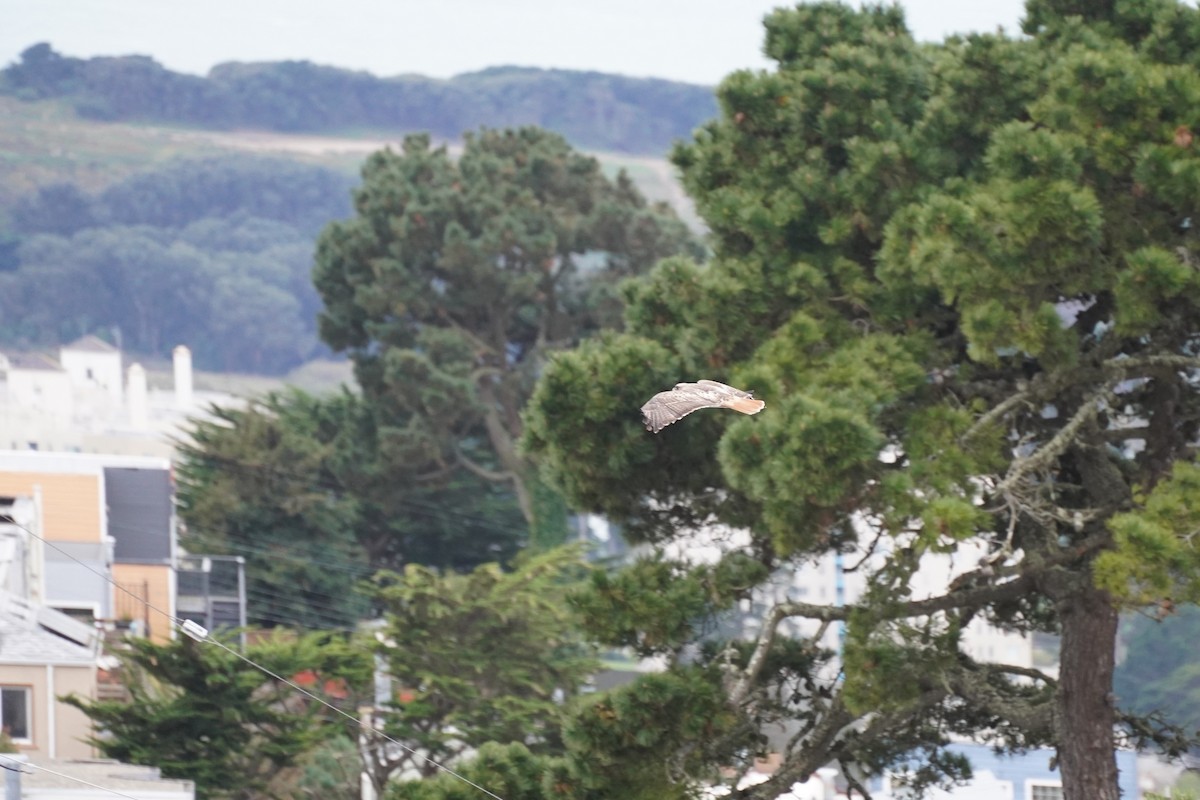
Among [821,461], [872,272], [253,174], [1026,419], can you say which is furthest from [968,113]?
[253,174]

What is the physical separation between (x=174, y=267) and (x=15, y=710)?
4893 inches

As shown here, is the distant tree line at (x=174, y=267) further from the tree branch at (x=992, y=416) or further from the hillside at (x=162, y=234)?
the tree branch at (x=992, y=416)

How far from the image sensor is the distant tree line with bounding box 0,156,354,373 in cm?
14725

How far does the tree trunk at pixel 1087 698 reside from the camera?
1596 centimetres

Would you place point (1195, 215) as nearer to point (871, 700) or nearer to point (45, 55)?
point (871, 700)

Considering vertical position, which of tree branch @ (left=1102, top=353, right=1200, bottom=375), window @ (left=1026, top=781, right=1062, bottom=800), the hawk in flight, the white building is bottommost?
the white building

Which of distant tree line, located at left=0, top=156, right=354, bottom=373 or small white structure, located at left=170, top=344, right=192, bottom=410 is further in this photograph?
distant tree line, located at left=0, top=156, right=354, bottom=373

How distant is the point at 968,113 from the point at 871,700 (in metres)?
4.93

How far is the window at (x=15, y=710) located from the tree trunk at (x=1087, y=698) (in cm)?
1842

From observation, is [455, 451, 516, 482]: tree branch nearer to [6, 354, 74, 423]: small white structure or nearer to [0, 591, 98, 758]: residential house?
[0, 591, 98, 758]: residential house

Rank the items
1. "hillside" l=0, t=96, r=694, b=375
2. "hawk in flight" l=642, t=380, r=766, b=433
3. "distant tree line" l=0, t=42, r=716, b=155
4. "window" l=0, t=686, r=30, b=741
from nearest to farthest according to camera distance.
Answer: "hawk in flight" l=642, t=380, r=766, b=433
"window" l=0, t=686, r=30, b=741
"hillside" l=0, t=96, r=694, b=375
"distant tree line" l=0, t=42, r=716, b=155

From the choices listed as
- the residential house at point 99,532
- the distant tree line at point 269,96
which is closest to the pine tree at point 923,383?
the residential house at point 99,532

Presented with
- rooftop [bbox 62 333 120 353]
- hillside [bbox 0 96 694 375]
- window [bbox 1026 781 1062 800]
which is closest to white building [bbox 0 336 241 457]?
rooftop [bbox 62 333 120 353]

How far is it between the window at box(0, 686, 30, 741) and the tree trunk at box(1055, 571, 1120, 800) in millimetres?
18422
